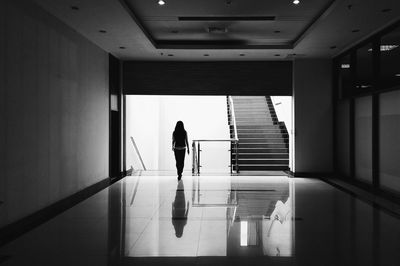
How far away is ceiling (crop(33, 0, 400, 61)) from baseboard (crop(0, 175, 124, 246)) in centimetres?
309

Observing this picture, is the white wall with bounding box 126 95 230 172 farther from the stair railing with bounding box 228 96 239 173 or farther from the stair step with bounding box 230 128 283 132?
the stair step with bounding box 230 128 283 132

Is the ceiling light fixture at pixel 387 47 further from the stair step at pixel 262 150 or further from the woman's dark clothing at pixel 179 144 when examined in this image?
the stair step at pixel 262 150

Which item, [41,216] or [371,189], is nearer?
[41,216]

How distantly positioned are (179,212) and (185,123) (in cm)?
1188

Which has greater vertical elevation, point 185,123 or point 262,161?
point 185,123

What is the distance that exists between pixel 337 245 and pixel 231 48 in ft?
20.0

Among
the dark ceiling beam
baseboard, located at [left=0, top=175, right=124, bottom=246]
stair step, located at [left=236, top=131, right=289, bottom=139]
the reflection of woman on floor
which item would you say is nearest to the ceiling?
the dark ceiling beam

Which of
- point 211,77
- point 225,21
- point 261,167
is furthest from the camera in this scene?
point 261,167

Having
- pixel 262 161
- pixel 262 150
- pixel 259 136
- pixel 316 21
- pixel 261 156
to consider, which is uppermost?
pixel 316 21

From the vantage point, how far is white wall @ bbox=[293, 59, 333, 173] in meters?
11.2

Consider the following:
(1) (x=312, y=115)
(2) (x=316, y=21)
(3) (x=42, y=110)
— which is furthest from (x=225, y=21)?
(1) (x=312, y=115)

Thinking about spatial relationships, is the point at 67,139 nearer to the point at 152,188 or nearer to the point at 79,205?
the point at 79,205

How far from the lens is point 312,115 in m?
11.2

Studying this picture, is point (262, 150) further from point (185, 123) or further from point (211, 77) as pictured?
point (185, 123)
